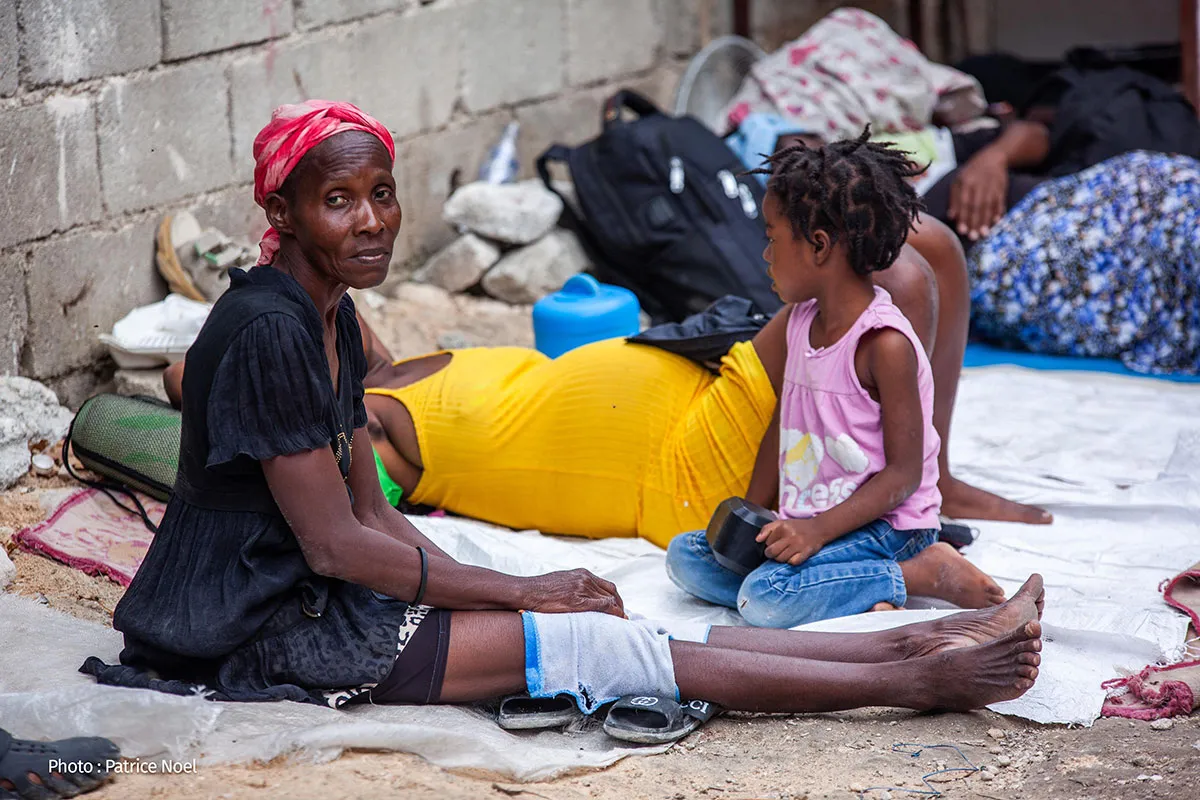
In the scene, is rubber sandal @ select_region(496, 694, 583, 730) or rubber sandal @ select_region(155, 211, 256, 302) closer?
rubber sandal @ select_region(496, 694, 583, 730)

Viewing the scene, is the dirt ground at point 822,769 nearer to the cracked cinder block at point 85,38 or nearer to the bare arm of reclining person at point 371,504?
the bare arm of reclining person at point 371,504

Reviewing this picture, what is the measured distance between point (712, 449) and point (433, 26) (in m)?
2.77

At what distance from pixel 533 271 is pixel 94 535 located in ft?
8.66

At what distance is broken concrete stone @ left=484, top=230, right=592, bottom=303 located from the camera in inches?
224

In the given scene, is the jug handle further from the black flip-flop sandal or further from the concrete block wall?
the black flip-flop sandal

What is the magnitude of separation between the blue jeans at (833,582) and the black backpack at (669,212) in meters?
2.36

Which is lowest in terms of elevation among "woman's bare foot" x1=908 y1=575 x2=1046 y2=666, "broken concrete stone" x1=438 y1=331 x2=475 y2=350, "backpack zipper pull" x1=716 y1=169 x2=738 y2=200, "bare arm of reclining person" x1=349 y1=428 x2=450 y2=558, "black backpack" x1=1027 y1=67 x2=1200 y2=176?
"woman's bare foot" x1=908 y1=575 x2=1046 y2=666

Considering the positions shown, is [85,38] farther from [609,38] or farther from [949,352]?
[609,38]

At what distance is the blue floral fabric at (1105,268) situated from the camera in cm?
512

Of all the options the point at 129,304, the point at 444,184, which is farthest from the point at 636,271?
the point at 129,304

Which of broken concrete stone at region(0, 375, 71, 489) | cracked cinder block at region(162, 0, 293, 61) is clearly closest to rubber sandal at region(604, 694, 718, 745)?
broken concrete stone at region(0, 375, 71, 489)

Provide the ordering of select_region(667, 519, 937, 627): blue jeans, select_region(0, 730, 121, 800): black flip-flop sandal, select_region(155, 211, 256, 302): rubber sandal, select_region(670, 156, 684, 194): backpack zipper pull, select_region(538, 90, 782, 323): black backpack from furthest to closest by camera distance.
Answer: select_region(670, 156, 684, 194): backpack zipper pull, select_region(538, 90, 782, 323): black backpack, select_region(155, 211, 256, 302): rubber sandal, select_region(667, 519, 937, 627): blue jeans, select_region(0, 730, 121, 800): black flip-flop sandal

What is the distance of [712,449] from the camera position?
3.50 meters

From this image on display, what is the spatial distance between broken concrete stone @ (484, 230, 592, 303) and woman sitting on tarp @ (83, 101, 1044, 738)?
3.05 m
